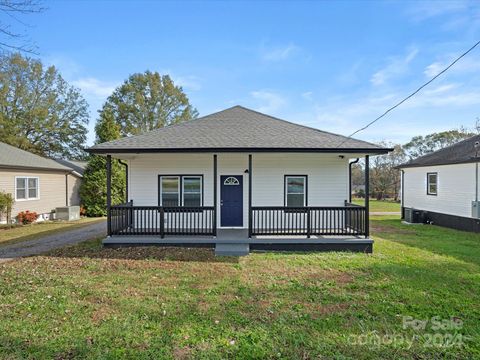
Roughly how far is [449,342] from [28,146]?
→ 111ft

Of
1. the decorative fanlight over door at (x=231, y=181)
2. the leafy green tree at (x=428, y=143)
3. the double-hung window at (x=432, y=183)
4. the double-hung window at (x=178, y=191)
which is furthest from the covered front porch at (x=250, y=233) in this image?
the leafy green tree at (x=428, y=143)

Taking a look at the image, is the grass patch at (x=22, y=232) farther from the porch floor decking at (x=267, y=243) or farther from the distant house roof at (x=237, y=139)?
the distant house roof at (x=237, y=139)

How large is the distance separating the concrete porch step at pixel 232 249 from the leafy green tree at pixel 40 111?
92.1 feet

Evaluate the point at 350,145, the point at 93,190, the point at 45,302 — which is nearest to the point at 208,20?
the point at 350,145

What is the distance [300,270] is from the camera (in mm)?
6230

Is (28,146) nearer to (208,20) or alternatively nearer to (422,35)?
(208,20)

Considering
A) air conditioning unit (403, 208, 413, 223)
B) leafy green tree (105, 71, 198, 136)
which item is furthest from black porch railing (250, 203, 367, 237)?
leafy green tree (105, 71, 198, 136)

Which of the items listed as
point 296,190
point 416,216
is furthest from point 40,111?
point 416,216

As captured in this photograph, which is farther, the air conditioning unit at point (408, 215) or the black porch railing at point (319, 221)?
the air conditioning unit at point (408, 215)

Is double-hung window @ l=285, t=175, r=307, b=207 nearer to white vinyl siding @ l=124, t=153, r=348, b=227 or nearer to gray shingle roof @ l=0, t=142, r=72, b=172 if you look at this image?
white vinyl siding @ l=124, t=153, r=348, b=227

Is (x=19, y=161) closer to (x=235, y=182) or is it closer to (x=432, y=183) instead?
(x=235, y=182)

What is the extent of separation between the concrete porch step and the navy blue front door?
6.15ft

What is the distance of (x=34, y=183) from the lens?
1566cm

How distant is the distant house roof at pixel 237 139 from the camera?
8.00 m
